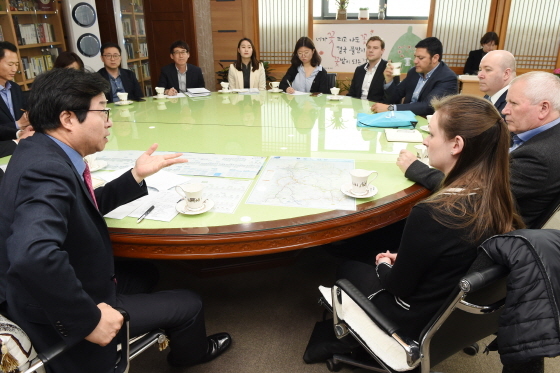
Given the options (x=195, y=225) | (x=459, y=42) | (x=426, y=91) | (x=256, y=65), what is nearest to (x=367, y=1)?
(x=459, y=42)

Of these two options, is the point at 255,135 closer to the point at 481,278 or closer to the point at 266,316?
the point at 266,316

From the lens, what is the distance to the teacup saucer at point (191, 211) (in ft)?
4.72

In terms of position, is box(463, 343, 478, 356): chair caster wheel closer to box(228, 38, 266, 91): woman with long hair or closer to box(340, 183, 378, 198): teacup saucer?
box(340, 183, 378, 198): teacup saucer

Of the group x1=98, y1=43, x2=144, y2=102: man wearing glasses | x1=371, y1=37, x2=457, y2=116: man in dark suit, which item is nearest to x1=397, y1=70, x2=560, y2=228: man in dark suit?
x1=371, y1=37, x2=457, y2=116: man in dark suit

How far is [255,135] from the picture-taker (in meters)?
2.48

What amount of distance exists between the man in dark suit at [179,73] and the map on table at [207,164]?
2164 millimetres

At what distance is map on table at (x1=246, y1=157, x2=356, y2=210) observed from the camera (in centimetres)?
155

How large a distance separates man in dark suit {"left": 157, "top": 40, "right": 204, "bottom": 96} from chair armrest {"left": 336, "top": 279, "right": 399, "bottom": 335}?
3.39 meters

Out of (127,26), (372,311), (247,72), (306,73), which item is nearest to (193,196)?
(372,311)

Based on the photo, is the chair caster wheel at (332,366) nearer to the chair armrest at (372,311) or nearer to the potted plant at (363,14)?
the chair armrest at (372,311)

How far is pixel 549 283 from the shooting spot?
2.89 ft

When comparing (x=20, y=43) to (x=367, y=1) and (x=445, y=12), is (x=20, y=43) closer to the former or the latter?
(x=367, y=1)

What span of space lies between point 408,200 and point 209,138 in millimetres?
1306

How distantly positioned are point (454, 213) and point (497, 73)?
5.79 feet
